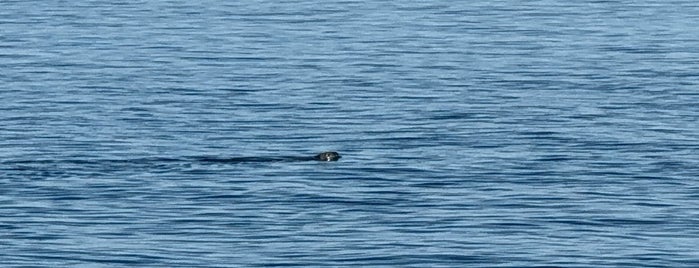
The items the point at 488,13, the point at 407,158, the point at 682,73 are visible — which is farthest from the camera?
the point at 488,13

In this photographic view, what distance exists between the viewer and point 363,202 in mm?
50188

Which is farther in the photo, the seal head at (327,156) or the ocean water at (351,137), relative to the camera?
the seal head at (327,156)

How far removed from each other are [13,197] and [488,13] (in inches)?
1834

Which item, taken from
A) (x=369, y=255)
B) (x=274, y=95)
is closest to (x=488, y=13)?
(x=274, y=95)

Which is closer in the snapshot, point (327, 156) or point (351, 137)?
point (327, 156)

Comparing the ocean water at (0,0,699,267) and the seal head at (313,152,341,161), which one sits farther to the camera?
the seal head at (313,152,341,161)

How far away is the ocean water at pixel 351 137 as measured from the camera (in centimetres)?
4547

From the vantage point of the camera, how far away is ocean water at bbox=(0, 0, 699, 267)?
45.5 m

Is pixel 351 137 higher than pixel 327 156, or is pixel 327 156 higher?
pixel 351 137

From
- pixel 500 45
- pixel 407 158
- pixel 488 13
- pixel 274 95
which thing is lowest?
pixel 407 158

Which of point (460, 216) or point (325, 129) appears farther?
point (325, 129)

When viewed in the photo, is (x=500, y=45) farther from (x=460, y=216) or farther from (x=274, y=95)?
(x=460, y=216)

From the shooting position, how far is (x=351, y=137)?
60562 millimetres

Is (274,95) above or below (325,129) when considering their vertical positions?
above
